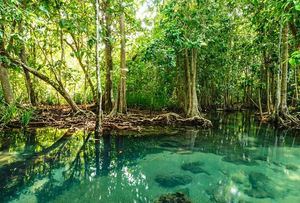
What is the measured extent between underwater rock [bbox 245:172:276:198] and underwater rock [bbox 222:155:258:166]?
2.38 ft

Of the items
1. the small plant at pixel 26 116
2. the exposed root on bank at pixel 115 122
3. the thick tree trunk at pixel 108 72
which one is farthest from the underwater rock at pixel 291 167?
the small plant at pixel 26 116

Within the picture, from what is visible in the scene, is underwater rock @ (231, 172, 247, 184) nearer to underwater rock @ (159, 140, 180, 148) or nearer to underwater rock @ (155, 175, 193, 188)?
underwater rock @ (155, 175, 193, 188)

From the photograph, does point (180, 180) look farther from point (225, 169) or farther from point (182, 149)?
point (182, 149)

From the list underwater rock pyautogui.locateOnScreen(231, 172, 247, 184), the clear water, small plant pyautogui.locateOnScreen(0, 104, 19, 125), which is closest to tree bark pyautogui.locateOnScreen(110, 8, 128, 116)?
the clear water

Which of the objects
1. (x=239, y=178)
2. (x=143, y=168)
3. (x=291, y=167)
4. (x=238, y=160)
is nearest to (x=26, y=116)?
(x=143, y=168)

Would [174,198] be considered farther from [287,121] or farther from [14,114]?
[287,121]

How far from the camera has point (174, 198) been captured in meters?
A: 4.42

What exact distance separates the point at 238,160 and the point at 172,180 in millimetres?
2334

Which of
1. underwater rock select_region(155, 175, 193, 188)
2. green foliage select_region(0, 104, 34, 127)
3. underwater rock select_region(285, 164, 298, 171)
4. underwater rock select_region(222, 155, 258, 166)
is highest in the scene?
green foliage select_region(0, 104, 34, 127)

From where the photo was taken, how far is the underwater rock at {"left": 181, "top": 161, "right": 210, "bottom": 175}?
613 cm

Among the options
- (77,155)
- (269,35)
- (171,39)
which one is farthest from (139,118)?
(269,35)

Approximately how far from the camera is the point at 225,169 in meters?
6.33

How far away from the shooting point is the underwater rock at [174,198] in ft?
14.3

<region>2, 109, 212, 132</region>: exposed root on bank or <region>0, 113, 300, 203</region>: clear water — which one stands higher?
<region>2, 109, 212, 132</region>: exposed root on bank
